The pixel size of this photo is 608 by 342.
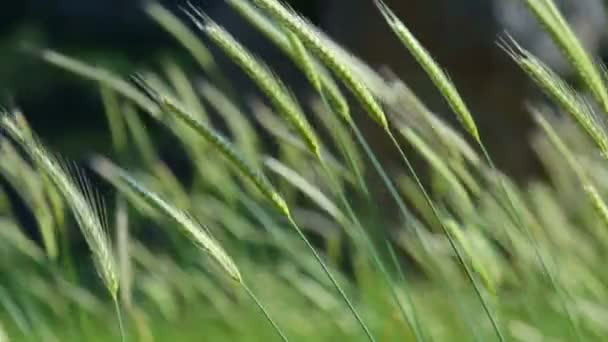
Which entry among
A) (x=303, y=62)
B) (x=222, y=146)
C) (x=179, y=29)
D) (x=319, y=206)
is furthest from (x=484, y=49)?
(x=222, y=146)

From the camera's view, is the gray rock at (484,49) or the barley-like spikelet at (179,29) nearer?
the barley-like spikelet at (179,29)

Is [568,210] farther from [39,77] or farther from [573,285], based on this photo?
[39,77]

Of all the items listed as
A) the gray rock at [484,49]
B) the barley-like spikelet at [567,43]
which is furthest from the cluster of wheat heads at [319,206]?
the gray rock at [484,49]

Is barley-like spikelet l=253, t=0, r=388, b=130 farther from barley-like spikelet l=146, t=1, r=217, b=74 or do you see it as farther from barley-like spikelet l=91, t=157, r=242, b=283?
barley-like spikelet l=146, t=1, r=217, b=74

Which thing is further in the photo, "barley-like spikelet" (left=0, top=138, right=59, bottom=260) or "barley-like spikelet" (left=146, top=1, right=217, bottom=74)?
"barley-like spikelet" (left=146, top=1, right=217, bottom=74)

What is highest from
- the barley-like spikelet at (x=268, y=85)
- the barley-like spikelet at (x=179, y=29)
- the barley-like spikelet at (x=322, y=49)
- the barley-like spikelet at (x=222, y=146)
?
the barley-like spikelet at (x=179, y=29)

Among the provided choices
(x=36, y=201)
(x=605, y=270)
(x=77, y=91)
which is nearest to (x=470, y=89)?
(x=605, y=270)

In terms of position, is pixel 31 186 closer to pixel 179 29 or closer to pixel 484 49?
pixel 179 29

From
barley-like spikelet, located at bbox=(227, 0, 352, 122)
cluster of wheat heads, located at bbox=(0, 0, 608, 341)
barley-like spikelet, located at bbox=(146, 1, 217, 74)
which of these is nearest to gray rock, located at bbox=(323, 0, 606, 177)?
cluster of wheat heads, located at bbox=(0, 0, 608, 341)

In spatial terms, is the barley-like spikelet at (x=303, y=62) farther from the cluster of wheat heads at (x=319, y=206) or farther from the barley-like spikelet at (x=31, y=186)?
the barley-like spikelet at (x=31, y=186)
